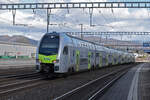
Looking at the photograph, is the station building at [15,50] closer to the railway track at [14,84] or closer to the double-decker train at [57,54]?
the double-decker train at [57,54]

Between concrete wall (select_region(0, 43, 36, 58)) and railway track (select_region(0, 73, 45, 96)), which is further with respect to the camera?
concrete wall (select_region(0, 43, 36, 58))

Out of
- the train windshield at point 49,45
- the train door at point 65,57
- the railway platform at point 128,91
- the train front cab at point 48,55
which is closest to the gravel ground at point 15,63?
the train windshield at point 49,45

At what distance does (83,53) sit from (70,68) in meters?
5.43

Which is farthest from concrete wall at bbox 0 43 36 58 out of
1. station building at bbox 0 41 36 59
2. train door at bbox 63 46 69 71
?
train door at bbox 63 46 69 71

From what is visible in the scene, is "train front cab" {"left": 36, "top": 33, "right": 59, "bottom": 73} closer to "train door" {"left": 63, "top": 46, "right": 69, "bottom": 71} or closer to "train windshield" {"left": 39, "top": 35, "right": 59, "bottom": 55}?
"train windshield" {"left": 39, "top": 35, "right": 59, "bottom": 55}

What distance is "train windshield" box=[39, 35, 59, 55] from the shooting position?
19531 millimetres

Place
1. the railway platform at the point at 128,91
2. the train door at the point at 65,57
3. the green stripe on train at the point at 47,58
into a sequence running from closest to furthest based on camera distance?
the railway platform at the point at 128,91
the green stripe on train at the point at 47,58
the train door at the point at 65,57

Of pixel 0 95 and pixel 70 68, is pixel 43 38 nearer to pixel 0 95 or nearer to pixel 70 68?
pixel 70 68

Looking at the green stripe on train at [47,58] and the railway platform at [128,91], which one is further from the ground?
the green stripe on train at [47,58]

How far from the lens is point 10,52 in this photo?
212 ft

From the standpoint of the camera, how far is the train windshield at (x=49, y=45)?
1953 centimetres

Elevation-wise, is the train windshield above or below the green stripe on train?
above

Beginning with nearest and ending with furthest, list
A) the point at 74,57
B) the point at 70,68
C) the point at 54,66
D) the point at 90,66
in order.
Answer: the point at 54,66 < the point at 70,68 < the point at 74,57 < the point at 90,66

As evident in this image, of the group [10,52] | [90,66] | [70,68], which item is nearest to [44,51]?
[70,68]
